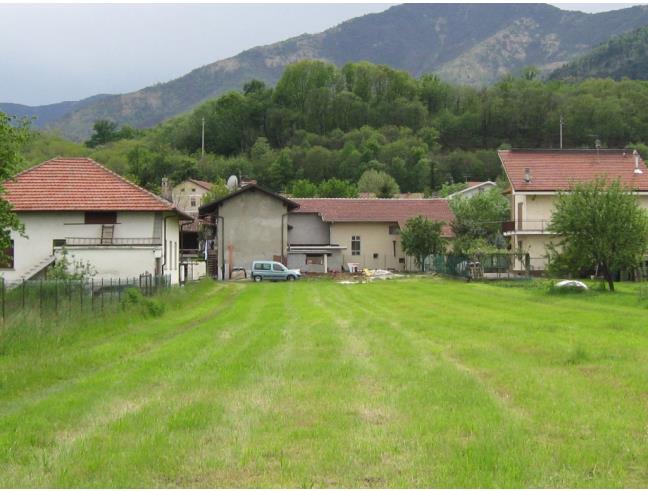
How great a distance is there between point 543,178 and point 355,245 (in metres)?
17.0

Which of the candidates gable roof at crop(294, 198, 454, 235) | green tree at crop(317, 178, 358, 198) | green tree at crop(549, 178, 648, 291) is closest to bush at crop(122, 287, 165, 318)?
green tree at crop(549, 178, 648, 291)

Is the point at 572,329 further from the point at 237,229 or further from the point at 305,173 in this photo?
the point at 305,173

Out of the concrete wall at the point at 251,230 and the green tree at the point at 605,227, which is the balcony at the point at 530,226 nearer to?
the concrete wall at the point at 251,230

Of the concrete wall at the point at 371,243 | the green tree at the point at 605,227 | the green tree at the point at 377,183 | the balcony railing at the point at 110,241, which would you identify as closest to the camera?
the green tree at the point at 605,227

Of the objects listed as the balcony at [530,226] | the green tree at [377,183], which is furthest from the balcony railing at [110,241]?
the green tree at [377,183]

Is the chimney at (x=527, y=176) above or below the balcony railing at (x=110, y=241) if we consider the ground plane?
above

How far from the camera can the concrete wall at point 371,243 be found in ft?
235

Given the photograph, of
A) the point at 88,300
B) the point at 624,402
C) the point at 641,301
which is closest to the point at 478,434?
the point at 624,402

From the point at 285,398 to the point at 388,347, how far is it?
6234mm

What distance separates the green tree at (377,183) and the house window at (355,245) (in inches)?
1617

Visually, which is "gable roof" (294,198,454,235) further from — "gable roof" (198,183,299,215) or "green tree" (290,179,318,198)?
"green tree" (290,179,318,198)

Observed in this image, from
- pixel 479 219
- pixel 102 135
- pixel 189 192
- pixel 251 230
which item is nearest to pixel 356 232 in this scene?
pixel 251 230

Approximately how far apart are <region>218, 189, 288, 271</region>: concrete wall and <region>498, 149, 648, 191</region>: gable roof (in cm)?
1810

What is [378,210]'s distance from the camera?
72.9 m
